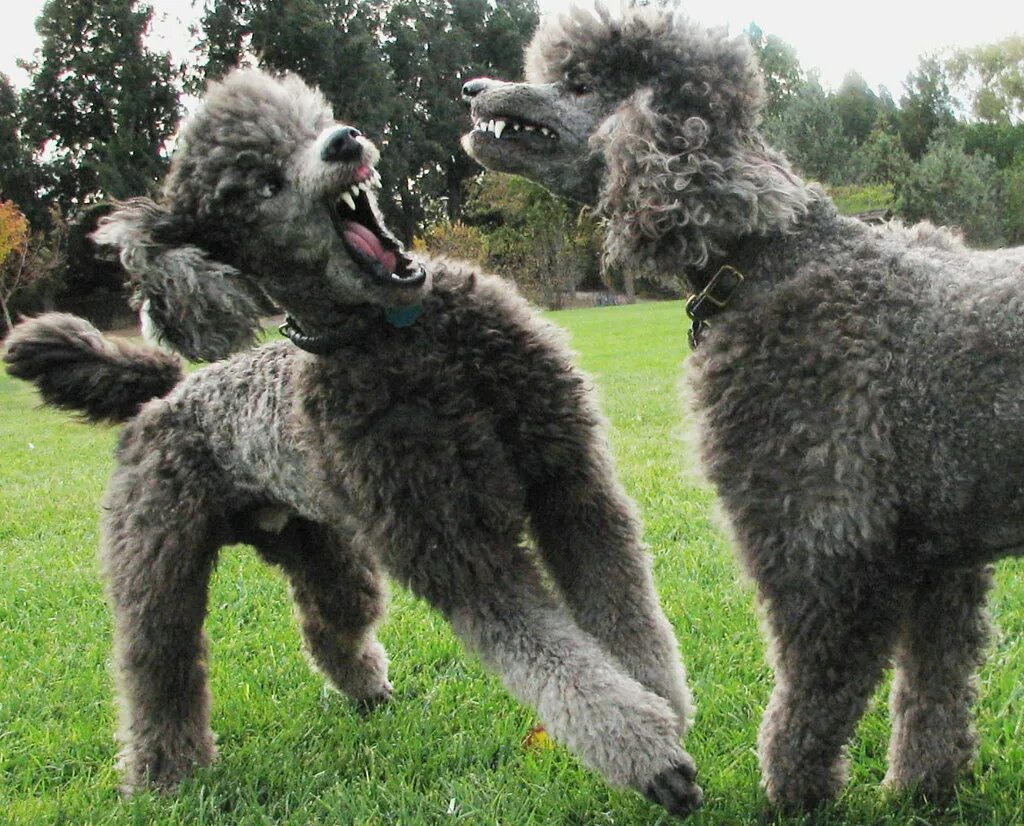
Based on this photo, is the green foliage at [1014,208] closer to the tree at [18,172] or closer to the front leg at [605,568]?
the tree at [18,172]

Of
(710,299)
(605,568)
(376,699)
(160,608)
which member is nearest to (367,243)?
(710,299)

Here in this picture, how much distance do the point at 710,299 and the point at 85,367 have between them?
2328 millimetres

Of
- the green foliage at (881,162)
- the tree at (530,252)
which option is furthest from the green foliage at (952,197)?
the tree at (530,252)

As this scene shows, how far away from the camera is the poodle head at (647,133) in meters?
2.48

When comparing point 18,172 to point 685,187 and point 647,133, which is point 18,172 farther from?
point 685,187

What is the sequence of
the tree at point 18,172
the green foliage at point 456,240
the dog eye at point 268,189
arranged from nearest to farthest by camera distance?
the dog eye at point 268,189
the green foliage at point 456,240
the tree at point 18,172

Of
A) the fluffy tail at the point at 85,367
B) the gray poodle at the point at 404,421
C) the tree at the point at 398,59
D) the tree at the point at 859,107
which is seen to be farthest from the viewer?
the tree at the point at 859,107

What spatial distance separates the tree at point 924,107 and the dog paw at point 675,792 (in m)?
45.9

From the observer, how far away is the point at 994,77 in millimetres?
46406

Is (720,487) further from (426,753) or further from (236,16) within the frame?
(236,16)

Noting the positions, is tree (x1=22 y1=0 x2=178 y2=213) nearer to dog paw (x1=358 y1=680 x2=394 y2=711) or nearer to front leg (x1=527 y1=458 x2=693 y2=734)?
dog paw (x1=358 y1=680 x2=394 y2=711)

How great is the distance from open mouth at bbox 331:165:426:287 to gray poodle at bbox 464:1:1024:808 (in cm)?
37

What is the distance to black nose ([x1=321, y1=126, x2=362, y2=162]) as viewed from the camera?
2.74m

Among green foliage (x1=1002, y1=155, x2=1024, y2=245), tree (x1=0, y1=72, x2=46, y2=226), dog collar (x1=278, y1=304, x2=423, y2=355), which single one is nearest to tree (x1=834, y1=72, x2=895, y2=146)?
green foliage (x1=1002, y1=155, x2=1024, y2=245)
